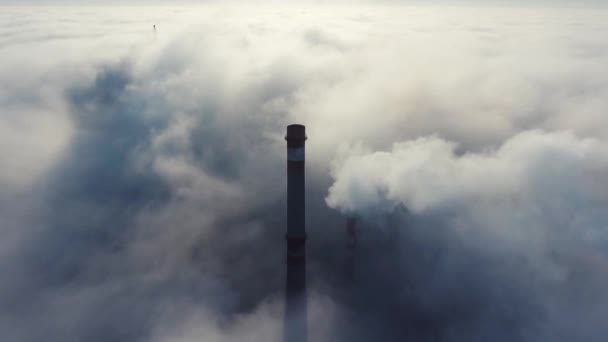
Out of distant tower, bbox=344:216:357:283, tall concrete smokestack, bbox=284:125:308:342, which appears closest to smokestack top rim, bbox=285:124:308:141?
tall concrete smokestack, bbox=284:125:308:342

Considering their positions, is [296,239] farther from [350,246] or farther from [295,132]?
[295,132]

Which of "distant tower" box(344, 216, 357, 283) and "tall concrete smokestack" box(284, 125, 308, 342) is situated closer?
"tall concrete smokestack" box(284, 125, 308, 342)

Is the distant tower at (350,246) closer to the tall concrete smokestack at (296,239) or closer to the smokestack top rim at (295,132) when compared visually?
the tall concrete smokestack at (296,239)

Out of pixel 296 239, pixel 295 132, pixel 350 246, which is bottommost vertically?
pixel 350 246

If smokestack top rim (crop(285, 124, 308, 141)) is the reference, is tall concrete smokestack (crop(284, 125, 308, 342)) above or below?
below

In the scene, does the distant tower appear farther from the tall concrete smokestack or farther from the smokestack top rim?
the smokestack top rim

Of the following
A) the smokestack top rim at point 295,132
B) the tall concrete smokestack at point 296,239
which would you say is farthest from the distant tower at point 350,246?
the smokestack top rim at point 295,132

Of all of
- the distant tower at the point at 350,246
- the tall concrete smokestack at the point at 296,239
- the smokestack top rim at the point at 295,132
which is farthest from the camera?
the distant tower at the point at 350,246

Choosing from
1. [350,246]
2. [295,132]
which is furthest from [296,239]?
[295,132]

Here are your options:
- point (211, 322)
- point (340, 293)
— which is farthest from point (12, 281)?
point (340, 293)
